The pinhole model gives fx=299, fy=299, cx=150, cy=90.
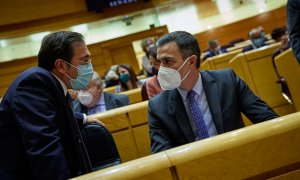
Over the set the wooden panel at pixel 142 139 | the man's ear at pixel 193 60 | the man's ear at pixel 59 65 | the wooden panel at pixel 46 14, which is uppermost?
the wooden panel at pixel 46 14

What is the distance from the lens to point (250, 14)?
13227 millimetres

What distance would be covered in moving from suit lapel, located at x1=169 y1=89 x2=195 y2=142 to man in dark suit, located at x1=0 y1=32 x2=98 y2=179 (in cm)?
55

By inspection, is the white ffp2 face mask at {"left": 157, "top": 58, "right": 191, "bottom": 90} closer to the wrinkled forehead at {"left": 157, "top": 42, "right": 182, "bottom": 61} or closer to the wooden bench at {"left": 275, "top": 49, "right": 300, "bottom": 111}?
the wrinkled forehead at {"left": 157, "top": 42, "right": 182, "bottom": 61}

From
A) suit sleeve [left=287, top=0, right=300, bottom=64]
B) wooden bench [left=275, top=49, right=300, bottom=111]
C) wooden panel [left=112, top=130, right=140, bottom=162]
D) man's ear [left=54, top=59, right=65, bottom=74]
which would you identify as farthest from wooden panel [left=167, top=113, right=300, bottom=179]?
wooden bench [left=275, top=49, right=300, bottom=111]

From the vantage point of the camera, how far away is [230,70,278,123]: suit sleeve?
1.71m

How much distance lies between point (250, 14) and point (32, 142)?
43.8 ft

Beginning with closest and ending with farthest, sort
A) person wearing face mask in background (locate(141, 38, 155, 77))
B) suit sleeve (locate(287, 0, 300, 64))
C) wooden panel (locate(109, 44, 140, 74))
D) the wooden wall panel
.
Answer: suit sleeve (locate(287, 0, 300, 64)) → person wearing face mask in background (locate(141, 38, 155, 77)) → wooden panel (locate(109, 44, 140, 74)) → the wooden wall panel

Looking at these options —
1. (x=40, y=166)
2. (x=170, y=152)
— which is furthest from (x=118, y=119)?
(x=170, y=152)

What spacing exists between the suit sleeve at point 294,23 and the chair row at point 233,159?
1.19 meters

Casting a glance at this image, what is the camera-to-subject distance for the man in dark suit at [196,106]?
1.72 meters

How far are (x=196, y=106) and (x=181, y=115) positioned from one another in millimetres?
109

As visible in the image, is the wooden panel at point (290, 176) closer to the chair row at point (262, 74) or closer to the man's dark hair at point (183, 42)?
the man's dark hair at point (183, 42)

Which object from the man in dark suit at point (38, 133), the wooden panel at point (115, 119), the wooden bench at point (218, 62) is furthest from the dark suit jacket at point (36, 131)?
the wooden bench at point (218, 62)

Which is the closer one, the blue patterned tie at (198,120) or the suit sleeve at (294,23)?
the blue patterned tie at (198,120)
